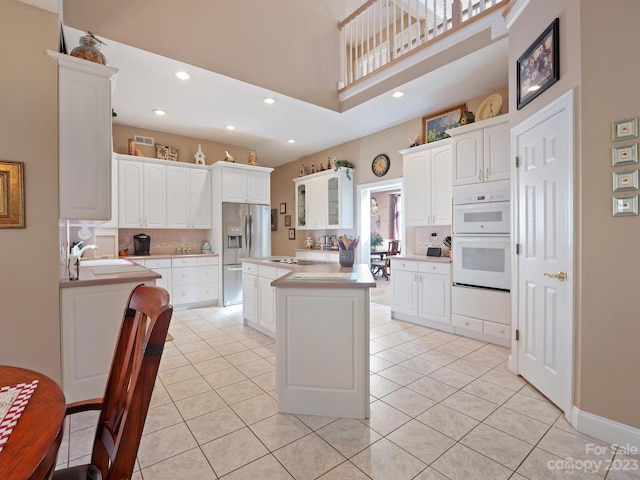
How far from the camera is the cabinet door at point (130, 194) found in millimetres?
4645

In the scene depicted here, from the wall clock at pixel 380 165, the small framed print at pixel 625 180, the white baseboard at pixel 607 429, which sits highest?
the wall clock at pixel 380 165

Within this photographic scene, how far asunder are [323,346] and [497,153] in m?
A: 2.72

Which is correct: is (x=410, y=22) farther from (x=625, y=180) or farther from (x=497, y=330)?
(x=497, y=330)

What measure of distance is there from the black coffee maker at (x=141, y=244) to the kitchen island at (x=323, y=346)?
12.6 ft

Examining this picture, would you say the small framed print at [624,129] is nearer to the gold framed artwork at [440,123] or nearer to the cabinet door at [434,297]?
the cabinet door at [434,297]

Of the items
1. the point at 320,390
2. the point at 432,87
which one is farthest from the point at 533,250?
the point at 432,87

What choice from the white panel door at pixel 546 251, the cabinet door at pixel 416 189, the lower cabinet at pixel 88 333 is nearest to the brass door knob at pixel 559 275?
the white panel door at pixel 546 251

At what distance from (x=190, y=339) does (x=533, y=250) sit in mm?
3513

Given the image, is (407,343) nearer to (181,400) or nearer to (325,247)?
(181,400)

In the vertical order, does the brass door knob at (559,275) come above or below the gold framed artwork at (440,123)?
below

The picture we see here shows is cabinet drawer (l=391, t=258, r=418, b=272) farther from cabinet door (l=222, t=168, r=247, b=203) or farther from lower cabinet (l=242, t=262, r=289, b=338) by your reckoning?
cabinet door (l=222, t=168, r=247, b=203)

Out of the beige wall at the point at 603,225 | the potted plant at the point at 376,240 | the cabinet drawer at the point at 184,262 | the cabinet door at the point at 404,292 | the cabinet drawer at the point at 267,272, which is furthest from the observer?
the potted plant at the point at 376,240

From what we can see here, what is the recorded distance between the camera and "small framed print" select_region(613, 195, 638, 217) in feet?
5.50

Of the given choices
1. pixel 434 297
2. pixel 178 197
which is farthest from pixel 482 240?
pixel 178 197
